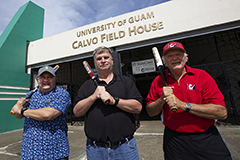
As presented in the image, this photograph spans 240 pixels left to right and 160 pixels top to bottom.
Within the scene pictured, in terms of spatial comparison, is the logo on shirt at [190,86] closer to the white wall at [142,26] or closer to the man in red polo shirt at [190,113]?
the man in red polo shirt at [190,113]

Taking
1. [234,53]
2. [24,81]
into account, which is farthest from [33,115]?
[234,53]

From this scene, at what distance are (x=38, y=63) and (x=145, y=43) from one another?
679 cm

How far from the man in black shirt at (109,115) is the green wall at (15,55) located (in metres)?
7.64

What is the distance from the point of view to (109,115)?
1.44m

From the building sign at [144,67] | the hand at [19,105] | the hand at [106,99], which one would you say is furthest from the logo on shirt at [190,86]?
the building sign at [144,67]

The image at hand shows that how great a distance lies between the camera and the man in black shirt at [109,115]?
1.38 m

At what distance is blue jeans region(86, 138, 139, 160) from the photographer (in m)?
1.38

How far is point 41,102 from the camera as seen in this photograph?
1745mm

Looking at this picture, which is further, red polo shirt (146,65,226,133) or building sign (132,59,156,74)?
building sign (132,59,156,74)

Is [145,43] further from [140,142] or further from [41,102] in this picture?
[41,102]

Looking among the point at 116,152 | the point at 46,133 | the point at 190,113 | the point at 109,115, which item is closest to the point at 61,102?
the point at 46,133

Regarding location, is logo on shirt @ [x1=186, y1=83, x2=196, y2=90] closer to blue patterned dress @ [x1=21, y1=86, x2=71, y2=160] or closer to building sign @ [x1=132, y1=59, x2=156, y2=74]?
blue patterned dress @ [x1=21, y1=86, x2=71, y2=160]

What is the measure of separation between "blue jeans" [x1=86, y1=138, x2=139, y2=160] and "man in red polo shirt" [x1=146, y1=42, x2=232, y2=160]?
45 cm

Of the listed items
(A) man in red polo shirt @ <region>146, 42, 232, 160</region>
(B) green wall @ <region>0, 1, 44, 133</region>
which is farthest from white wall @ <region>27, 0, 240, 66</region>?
(A) man in red polo shirt @ <region>146, 42, 232, 160</region>
